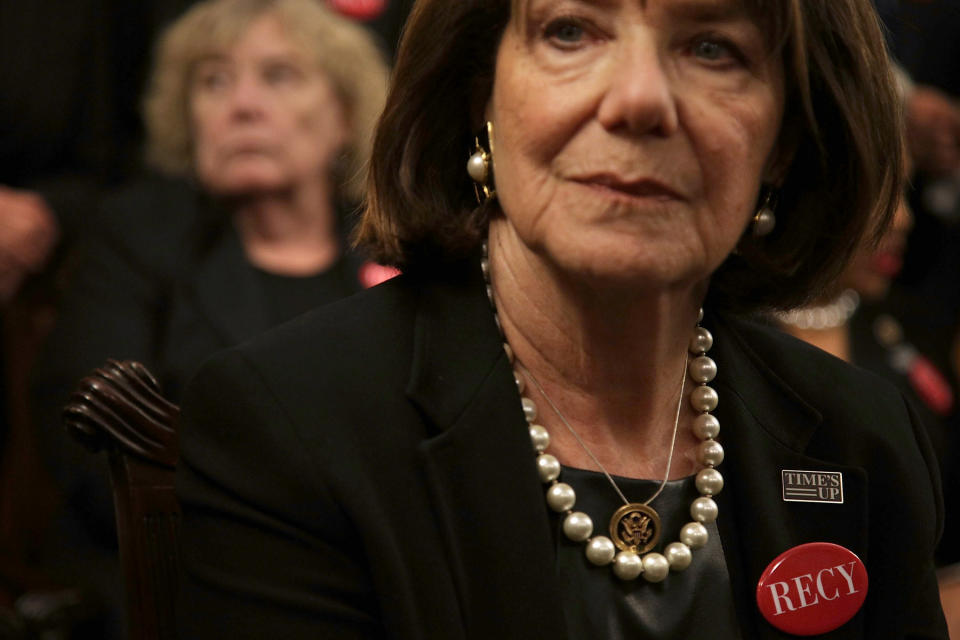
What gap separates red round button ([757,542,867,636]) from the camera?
5.19 ft

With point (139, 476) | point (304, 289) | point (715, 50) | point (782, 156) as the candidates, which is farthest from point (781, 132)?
point (304, 289)

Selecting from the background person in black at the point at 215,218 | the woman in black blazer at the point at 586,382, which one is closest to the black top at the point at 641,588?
the woman in black blazer at the point at 586,382

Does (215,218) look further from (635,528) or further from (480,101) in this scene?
(635,528)

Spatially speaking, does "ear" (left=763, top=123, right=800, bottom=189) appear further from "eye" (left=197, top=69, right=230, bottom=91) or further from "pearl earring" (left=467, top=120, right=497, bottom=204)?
"eye" (left=197, top=69, right=230, bottom=91)

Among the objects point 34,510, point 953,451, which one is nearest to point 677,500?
point 34,510

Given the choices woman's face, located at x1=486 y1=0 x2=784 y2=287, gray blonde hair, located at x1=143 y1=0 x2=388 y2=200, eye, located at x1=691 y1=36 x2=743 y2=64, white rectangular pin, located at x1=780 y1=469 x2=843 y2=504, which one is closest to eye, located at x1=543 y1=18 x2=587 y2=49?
woman's face, located at x1=486 y1=0 x2=784 y2=287

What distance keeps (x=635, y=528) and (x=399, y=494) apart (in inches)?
12.5

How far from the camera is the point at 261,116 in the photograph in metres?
3.51

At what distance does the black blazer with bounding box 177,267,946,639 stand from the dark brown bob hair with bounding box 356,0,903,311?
0.28 ft

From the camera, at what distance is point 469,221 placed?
5.45 ft

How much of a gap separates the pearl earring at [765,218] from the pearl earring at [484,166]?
0.35 meters

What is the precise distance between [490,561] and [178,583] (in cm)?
42

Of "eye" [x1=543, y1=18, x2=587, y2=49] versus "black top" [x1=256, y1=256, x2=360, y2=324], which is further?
"black top" [x1=256, y1=256, x2=360, y2=324]

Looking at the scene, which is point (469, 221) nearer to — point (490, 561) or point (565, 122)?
point (565, 122)
